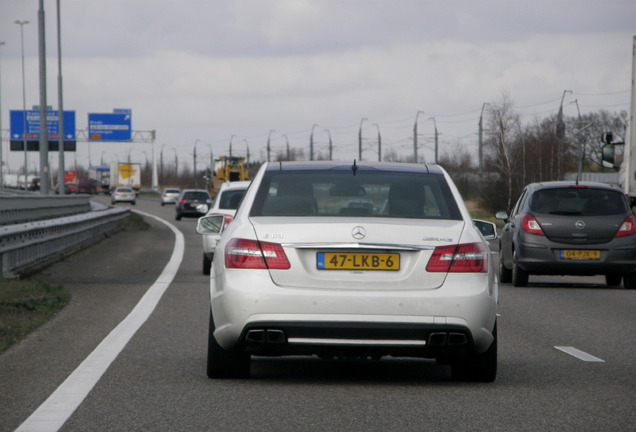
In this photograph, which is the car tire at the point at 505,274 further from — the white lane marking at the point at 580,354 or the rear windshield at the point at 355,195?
the rear windshield at the point at 355,195

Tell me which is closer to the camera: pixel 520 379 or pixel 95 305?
pixel 520 379

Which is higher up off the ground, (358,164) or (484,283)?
(358,164)

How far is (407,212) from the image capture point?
7.68 meters

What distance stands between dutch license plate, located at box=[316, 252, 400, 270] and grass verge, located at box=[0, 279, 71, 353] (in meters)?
3.34

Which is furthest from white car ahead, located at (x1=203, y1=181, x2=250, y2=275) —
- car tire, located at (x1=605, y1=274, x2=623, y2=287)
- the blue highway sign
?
the blue highway sign

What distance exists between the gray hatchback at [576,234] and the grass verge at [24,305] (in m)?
6.29

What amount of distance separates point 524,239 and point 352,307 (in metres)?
10.0

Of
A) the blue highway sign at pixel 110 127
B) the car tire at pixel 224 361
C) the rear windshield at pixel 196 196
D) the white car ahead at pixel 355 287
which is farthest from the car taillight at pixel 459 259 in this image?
the blue highway sign at pixel 110 127

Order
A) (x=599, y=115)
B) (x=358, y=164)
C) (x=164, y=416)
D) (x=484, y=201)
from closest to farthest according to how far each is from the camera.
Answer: (x=164, y=416), (x=358, y=164), (x=484, y=201), (x=599, y=115)

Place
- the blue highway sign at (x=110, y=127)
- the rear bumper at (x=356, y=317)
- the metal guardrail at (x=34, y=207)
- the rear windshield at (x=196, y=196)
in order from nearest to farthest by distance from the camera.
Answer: the rear bumper at (x=356, y=317) → the metal guardrail at (x=34, y=207) → the rear windshield at (x=196, y=196) → the blue highway sign at (x=110, y=127)

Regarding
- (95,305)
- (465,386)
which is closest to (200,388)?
(465,386)

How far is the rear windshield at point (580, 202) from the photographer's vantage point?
16.8 m

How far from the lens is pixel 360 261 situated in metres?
7.22

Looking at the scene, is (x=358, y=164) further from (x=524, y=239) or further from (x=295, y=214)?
(x=524, y=239)
